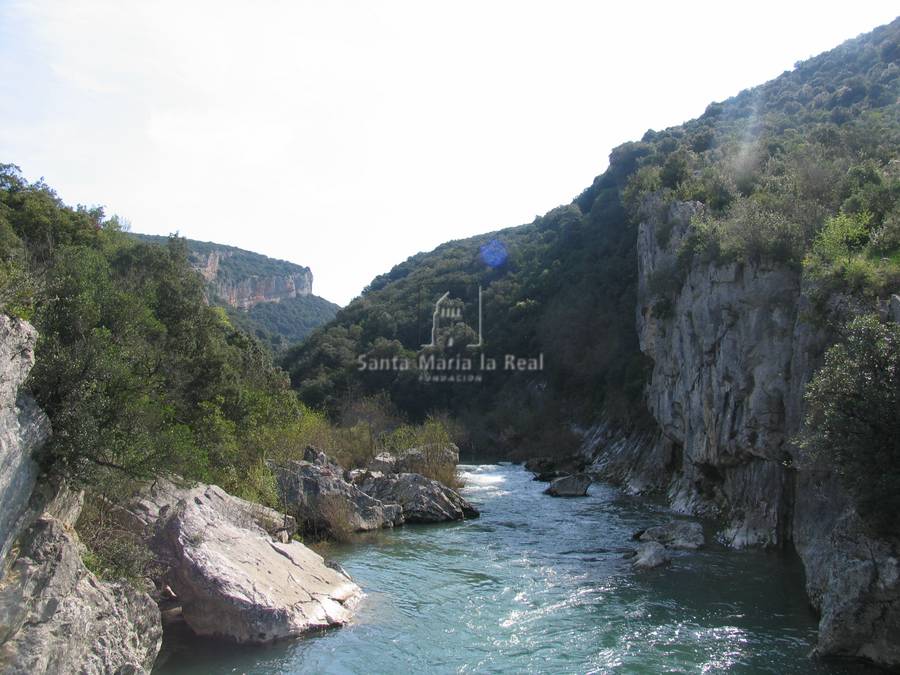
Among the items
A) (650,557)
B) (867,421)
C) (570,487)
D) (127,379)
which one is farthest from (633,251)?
(127,379)

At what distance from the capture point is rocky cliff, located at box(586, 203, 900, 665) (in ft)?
36.8

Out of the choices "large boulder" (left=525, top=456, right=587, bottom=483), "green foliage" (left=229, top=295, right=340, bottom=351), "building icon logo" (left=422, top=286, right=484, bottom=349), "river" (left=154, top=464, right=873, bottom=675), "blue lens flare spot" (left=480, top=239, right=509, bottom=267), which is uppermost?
"blue lens flare spot" (left=480, top=239, right=509, bottom=267)

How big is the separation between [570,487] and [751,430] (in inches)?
594

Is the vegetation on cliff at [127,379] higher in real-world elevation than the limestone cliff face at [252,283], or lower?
lower

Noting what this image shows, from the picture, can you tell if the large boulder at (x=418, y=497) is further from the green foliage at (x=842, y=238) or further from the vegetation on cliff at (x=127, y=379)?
the green foliage at (x=842, y=238)

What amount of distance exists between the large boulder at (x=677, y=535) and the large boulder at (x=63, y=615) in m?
16.1

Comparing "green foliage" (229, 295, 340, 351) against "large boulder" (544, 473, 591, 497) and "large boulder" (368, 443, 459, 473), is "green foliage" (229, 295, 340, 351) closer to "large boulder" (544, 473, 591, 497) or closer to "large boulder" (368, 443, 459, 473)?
"large boulder" (368, 443, 459, 473)

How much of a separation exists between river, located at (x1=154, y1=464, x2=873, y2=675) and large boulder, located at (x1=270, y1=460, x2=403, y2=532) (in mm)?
829

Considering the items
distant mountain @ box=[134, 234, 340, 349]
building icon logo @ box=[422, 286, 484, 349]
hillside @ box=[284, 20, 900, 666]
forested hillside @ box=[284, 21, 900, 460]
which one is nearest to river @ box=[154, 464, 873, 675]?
hillside @ box=[284, 20, 900, 666]

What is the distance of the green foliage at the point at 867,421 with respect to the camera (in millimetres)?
10695

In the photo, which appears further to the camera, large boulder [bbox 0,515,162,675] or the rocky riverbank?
the rocky riverbank

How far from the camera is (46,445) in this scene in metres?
9.91

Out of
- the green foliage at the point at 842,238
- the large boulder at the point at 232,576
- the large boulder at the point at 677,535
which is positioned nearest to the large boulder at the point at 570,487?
the large boulder at the point at 677,535

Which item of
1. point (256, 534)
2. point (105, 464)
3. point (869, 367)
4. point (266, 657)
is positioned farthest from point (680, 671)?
point (105, 464)
